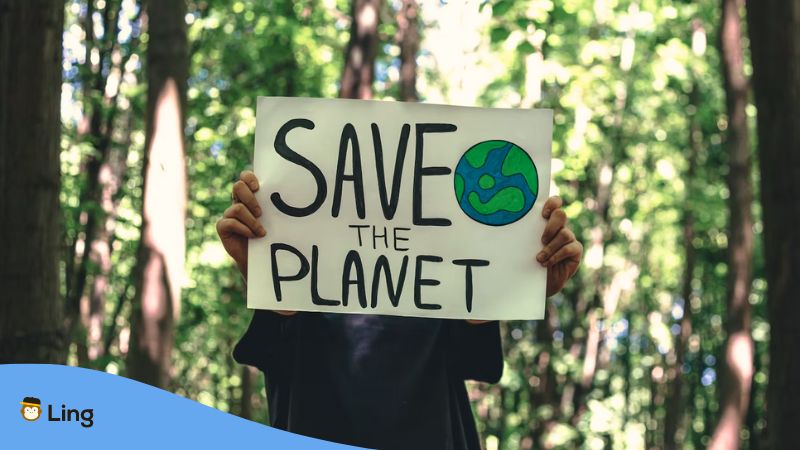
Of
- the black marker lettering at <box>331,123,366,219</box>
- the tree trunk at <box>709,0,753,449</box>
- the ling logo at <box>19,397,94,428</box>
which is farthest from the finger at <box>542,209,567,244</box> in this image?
the tree trunk at <box>709,0,753,449</box>

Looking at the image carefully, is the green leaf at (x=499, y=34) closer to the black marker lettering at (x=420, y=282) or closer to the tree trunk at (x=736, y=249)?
the tree trunk at (x=736, y=249)

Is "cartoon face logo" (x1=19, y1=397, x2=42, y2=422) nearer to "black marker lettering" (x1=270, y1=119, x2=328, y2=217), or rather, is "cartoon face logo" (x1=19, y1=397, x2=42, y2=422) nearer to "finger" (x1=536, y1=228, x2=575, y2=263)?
"black marker lettering" (x1=270, y1=119, x2=328, y2=217)

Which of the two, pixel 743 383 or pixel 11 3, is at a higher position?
pixel 11 3

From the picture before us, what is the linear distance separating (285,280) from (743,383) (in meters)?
10.1

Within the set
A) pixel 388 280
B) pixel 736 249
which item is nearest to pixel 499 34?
pixel 736 249

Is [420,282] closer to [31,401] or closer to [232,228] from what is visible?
[232,228]

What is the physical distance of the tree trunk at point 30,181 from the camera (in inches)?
189

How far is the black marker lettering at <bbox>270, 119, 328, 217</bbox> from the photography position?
3.05m

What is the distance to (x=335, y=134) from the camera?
3.09 m

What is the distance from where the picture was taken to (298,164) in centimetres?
306

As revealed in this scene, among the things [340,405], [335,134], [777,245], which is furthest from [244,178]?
[777,245]

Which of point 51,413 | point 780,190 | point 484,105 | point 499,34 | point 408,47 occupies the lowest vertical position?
point 51,413

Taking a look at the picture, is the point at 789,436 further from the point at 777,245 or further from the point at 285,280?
the point at 285,280

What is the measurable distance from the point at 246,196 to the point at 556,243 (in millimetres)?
818
